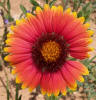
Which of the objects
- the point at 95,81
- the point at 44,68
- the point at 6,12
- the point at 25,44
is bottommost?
the point at 95,81

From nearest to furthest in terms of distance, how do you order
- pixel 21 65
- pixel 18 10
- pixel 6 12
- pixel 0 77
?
pixel 21 65
pixel 0 77
pixel 6 12
pixel 18 10

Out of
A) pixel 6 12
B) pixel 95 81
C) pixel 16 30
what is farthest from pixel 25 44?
pixel 6 12

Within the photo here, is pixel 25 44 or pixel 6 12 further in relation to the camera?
pixel 6 12

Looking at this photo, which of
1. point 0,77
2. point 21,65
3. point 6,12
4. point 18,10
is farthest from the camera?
point 18,10

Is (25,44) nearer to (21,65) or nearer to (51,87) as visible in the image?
(21,65)
